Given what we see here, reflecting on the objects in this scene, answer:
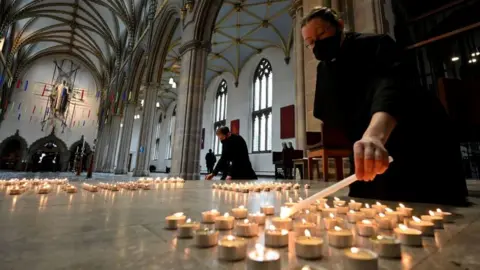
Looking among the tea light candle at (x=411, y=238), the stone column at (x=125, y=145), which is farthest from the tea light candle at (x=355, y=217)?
the stone column at (x=125, y=145)

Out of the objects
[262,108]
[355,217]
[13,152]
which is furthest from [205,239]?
[13,152]

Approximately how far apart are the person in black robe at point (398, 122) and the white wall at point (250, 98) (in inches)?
440

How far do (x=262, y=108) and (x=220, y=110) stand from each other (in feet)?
16.2

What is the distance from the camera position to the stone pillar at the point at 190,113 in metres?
6.71

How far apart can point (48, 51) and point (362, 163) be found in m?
27.8

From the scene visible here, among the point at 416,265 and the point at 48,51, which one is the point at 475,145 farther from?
the point at 48,51

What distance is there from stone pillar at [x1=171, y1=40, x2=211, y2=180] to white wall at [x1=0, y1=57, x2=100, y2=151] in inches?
740

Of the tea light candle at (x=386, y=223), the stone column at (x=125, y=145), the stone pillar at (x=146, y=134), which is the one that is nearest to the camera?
the tea light candle at (x=386, y=223)

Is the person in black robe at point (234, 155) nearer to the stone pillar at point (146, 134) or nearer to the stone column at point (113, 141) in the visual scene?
the stone pillar at point (146, 134)

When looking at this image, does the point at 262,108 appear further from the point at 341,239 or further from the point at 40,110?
the point at 40,110

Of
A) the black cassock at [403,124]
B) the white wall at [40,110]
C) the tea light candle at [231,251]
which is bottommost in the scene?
the tea light candle at [231,251]

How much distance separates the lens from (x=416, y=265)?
1.94 feet

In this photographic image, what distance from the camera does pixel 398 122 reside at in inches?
54.0

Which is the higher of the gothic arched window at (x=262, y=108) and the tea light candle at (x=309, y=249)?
the gothic arched window at (x=262, y=108)
